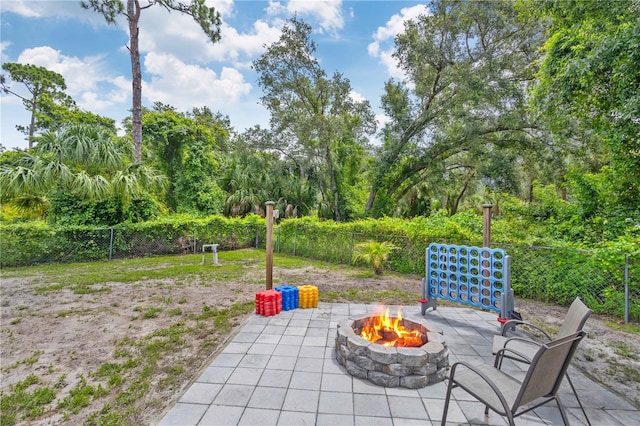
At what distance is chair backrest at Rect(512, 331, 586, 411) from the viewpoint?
162cm

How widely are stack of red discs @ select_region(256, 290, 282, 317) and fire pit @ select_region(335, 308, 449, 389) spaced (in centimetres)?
163

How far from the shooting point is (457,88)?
438 inches

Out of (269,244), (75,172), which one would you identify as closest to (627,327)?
(269,244)

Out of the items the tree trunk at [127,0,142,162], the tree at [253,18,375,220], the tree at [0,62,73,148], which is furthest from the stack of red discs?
the tree at [0,62,73,148]

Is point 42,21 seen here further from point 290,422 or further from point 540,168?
point 540,168

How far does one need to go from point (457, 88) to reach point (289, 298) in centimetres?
1099

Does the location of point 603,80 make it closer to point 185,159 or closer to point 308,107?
point 308,107

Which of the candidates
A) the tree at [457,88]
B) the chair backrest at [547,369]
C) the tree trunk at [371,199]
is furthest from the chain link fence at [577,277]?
the tree trunk at [371,199]

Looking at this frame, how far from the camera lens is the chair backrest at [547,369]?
5.33 ft

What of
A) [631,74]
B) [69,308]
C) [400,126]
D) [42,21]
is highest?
[42,21]

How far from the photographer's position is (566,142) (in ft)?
31.3

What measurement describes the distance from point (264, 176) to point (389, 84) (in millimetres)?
8180

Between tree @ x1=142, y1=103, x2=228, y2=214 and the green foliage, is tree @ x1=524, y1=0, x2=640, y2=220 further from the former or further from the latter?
tree @ x1=142, y1=103, x2=228, y2=214

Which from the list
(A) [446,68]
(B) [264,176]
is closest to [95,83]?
(B) [264,176]
